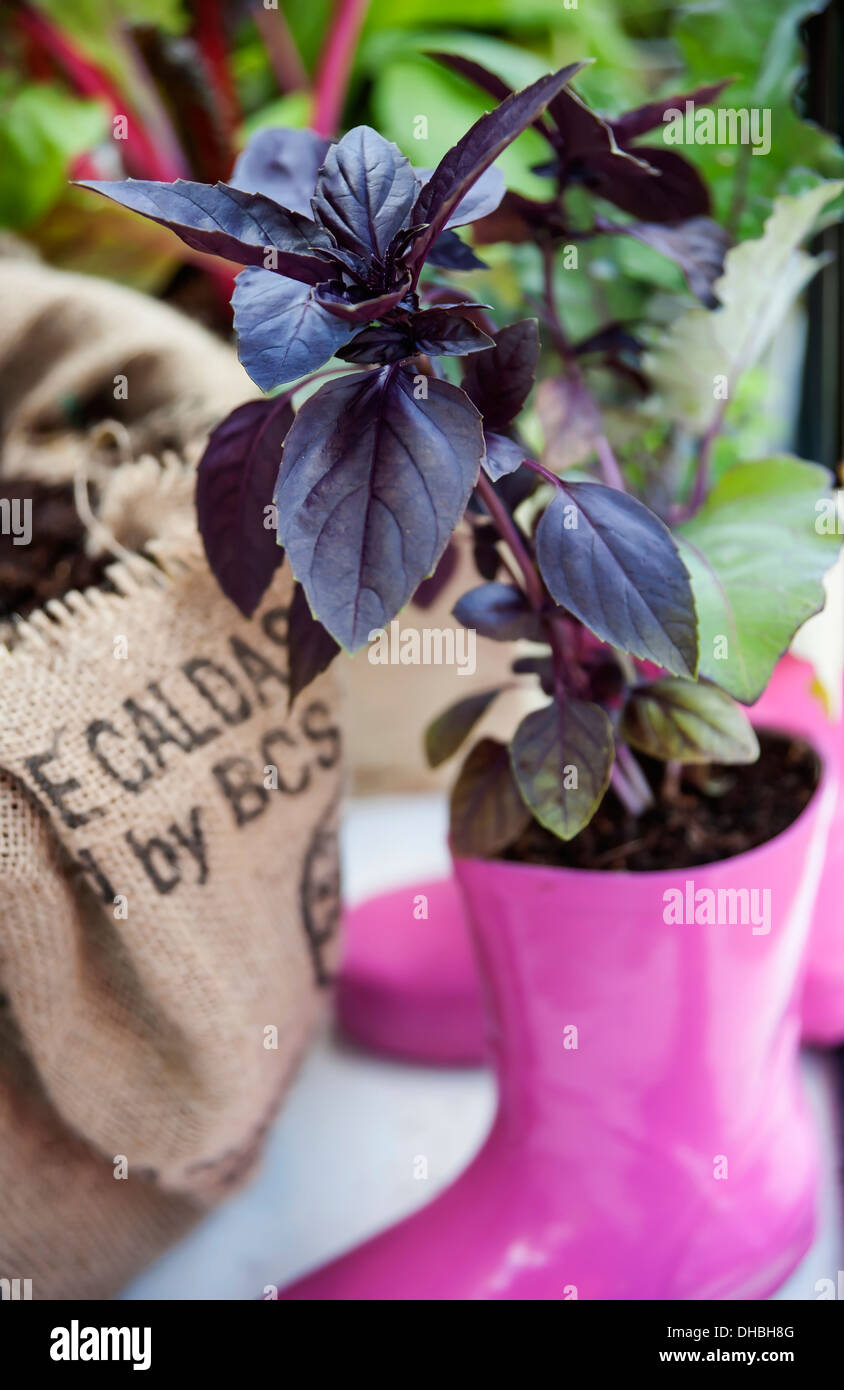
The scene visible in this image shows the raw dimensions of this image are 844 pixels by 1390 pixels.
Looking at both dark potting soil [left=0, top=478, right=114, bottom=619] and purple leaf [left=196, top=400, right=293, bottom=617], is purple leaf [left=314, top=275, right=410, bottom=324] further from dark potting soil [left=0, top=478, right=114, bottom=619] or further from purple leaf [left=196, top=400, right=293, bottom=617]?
dark potting soil [left=0, top=478, right=114, bottom=619]

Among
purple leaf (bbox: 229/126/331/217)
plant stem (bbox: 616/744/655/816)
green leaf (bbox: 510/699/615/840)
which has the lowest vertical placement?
plant stem (bbox: 616/744/655/816)

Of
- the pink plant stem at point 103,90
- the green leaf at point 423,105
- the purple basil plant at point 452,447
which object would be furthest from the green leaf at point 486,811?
the pink plant stem at point 103,90

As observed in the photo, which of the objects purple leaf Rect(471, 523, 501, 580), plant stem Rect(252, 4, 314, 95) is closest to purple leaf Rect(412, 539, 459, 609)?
purple leaf Rect(471, 523, 501, 580)

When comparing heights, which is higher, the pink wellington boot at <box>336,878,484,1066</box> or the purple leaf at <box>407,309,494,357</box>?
the purple leaf at <box>407,309,494,357</box>

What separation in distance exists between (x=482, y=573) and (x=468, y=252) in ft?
0.39

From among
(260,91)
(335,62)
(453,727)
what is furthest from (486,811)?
(260,91)

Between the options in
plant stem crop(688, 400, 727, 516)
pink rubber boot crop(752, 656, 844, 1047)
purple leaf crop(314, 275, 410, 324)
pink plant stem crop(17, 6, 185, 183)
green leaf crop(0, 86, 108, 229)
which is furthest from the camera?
pink plant stem crop(17, 6, 185, 183)

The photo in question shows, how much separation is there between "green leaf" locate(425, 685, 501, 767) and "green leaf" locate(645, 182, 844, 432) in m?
0.16

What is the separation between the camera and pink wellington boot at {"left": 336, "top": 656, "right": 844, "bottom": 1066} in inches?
24.1

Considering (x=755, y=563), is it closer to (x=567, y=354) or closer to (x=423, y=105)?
(x=567, y=354)

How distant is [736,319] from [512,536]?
15 cm

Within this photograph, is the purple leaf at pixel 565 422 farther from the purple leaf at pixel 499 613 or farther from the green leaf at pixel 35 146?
the green leaf at pixel 35 146

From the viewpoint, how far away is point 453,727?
18.9 inches
